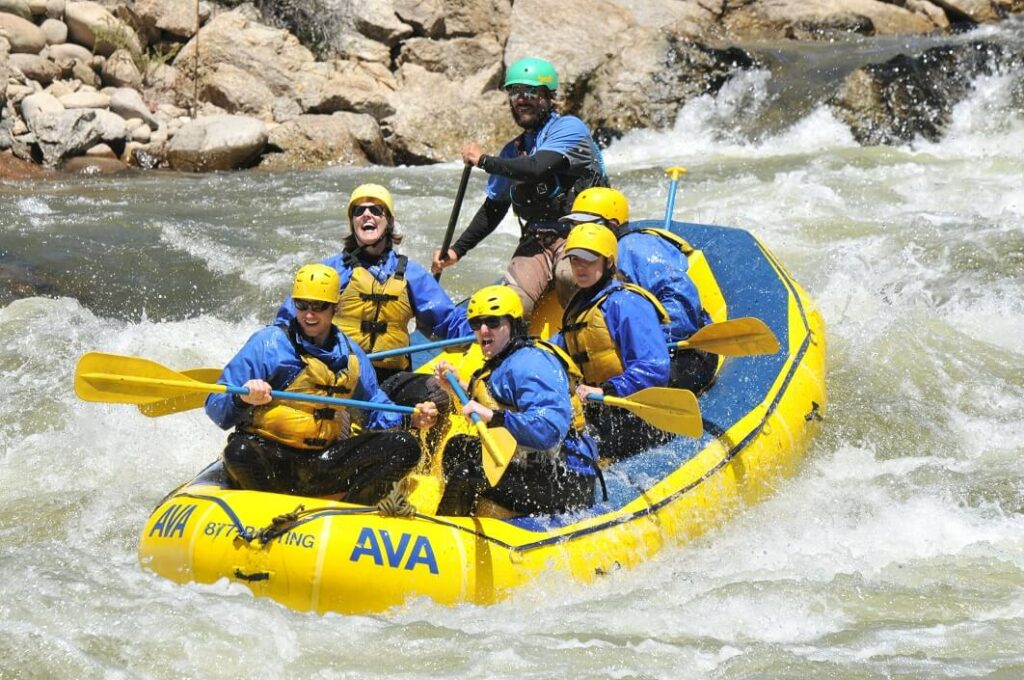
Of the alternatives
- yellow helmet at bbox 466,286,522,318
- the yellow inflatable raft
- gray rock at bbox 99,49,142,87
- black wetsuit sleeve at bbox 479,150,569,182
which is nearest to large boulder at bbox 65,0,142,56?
gray rock at bbox 99,49,142,87

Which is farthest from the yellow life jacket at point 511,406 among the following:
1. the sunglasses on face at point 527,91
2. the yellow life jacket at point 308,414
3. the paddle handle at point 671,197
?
the paddle handle at point 671,197

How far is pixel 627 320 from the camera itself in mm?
5094

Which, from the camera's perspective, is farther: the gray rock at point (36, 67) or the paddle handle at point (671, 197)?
the gray rock at point (36, 67)

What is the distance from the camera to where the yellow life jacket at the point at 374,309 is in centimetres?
550

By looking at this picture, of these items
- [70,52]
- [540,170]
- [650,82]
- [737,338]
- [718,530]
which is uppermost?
[650,82]

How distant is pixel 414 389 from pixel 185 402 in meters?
0.99

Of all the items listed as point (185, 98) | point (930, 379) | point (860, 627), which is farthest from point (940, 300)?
point (185, 98)

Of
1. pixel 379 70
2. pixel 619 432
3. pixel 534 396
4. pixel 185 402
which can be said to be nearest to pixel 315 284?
pixel 185 402

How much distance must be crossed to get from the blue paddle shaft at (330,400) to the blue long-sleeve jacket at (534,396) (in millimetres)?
356

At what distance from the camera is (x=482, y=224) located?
637 centimetres

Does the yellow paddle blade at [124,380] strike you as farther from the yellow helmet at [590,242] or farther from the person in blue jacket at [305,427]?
the yellow helmet at [590,242]

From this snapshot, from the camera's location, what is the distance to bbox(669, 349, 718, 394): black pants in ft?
18.8

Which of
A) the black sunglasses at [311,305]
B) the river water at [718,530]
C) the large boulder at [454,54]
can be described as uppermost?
the large boulder at [454,54]

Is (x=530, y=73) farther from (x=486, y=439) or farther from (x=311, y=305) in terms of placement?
(x=486, y=439)
